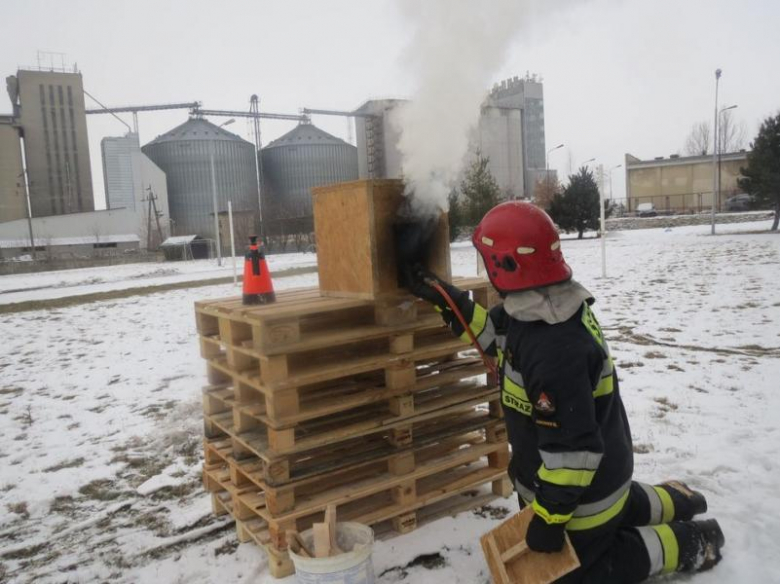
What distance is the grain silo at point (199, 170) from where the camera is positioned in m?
60.4

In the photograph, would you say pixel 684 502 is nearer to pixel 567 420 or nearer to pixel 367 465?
pixel 567 420

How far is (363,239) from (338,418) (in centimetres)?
108

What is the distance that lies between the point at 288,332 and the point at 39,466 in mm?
3335

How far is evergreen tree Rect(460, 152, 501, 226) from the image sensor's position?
27625 mm

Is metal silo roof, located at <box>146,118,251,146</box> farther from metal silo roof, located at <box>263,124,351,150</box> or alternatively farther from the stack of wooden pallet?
the stack of wooden pallet

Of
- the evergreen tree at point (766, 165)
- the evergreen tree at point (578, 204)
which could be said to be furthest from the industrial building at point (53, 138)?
the evergreen tree at point (766, 165)

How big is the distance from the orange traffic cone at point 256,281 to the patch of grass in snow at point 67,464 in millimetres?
2736

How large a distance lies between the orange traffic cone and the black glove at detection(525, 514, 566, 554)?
1.91m

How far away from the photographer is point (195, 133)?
61.2 meters

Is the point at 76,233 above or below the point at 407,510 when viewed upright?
above

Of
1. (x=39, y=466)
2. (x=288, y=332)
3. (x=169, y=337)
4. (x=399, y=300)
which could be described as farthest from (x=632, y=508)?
(x=169, y=337)

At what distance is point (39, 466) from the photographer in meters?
4.84

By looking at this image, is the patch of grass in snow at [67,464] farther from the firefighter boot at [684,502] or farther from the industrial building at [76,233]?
the industrial building at [76,233]

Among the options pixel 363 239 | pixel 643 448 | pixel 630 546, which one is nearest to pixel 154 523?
pixel 363 239
